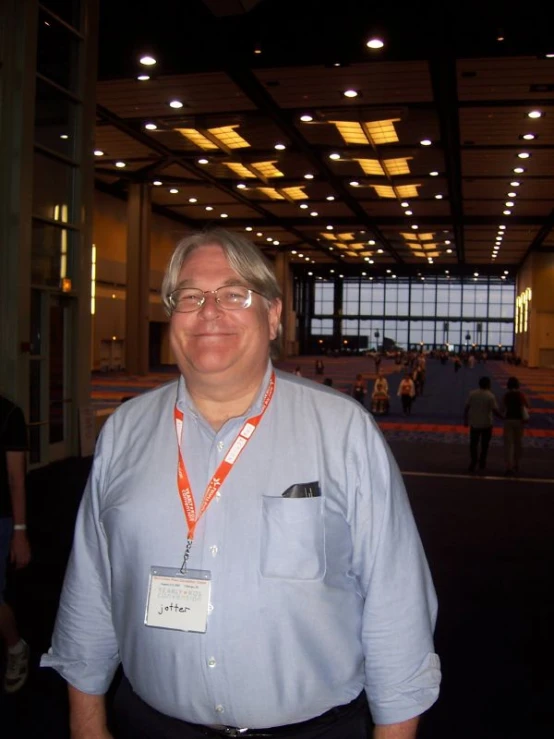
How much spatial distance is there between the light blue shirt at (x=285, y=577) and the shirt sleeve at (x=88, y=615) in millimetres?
95

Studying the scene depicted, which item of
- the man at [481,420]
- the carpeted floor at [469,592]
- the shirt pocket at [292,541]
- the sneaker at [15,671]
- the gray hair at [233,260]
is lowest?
the carpeted floor at [469,592]

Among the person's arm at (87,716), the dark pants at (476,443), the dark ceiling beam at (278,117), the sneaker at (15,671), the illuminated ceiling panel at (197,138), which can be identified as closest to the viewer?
the person's arm at (87,716)

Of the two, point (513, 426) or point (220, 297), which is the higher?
point (220, 297)

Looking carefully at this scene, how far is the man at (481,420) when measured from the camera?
1394cm

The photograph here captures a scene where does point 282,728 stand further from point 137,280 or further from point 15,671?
point 137,280

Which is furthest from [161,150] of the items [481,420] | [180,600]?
[180,600]

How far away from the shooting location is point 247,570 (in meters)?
1.87

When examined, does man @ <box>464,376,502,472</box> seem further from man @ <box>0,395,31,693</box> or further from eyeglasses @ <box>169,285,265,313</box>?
eyeglasses @ <box>169,285,265,313</box>

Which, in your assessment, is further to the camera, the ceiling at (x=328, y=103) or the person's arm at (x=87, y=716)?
the ceiling at (x=328, y=103)

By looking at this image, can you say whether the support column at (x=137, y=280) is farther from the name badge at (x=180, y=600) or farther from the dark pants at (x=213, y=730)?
the name badge at (x=180, y=600)

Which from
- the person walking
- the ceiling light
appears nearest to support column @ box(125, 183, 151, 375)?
the ceiling light

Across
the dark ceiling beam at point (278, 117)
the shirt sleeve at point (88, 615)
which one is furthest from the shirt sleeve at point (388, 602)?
the dark ceiling beam at point (278, 117)

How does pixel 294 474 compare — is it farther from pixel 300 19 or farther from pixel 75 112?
pixel 300 19

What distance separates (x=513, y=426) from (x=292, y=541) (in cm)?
1215
